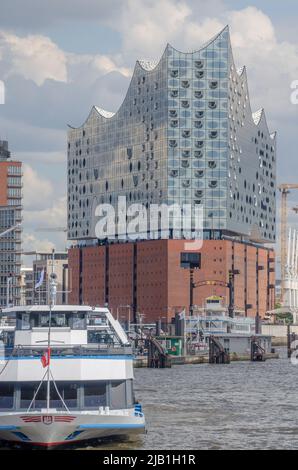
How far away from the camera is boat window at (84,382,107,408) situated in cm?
4812

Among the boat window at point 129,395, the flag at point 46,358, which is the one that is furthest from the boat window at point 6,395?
the boat window at point 129,395

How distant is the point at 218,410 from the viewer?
71.1 metres

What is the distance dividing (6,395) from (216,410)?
25.3 m

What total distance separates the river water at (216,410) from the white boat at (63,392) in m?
1.55

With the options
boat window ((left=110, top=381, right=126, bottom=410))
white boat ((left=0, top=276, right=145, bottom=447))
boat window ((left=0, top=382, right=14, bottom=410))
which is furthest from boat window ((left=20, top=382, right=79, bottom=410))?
boat window ((left=110, top=381, right=126, bottom=410))

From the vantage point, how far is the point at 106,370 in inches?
1909

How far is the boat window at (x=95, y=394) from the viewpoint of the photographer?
158ft

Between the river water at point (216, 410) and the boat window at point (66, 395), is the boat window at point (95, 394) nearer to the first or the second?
the boat window at point (66, 395)

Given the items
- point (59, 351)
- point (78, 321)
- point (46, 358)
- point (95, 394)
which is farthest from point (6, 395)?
point (78, 321)

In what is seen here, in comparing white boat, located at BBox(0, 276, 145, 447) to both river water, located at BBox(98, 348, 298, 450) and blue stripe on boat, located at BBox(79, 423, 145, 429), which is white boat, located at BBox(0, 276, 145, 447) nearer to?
blue stripe on boat, located at BBox(79, 423, 145, 429)

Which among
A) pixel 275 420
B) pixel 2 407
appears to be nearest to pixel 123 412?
pixel 2 407

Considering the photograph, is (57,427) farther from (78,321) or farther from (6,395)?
(78,321)
